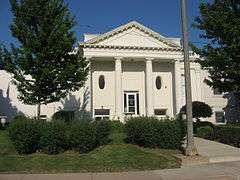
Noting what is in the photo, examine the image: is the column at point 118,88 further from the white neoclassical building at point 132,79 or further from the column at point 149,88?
the column at point 149,88

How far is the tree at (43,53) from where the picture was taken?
2541 cm

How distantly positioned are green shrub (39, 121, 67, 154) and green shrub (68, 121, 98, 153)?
1.03 feet

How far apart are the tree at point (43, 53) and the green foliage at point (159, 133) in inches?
370

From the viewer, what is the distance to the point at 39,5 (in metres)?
26.1

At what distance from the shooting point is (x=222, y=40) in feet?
71.1

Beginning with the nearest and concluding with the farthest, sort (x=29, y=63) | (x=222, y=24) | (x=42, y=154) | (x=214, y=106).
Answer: (x=42, y=154)
(x=222, y=24)
(x=29, y=63)
(x=214, y=106)

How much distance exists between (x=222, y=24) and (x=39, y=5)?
11.6 metres

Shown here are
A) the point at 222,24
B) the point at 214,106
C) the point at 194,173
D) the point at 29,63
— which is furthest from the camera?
the point at 214,106

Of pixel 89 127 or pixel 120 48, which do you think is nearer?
pixel 89 127

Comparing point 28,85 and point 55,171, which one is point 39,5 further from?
point 55,171

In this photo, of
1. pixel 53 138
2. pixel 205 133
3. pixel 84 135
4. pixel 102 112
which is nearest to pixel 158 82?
pixel 102 112

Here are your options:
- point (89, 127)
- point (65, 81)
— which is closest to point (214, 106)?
point (65, 81)

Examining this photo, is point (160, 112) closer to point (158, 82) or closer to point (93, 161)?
point (158, 82)

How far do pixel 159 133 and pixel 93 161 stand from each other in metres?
3.92
